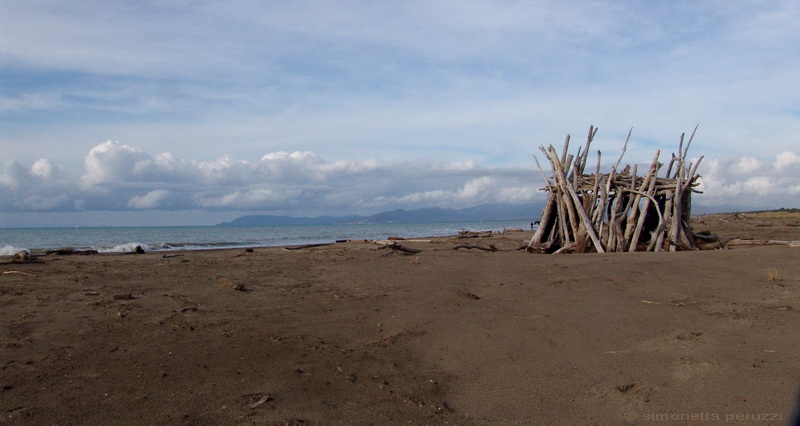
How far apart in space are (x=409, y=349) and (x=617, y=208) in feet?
33.3

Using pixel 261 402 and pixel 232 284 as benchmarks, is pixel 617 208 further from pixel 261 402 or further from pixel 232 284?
pixel 261 402

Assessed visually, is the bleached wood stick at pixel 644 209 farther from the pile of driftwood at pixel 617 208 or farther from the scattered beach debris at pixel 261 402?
the scattered beach debris at pixel 261 402

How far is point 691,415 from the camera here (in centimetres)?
374

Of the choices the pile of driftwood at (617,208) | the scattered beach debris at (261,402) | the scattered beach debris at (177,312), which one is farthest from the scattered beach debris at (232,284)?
the pile of driftwood at (617,208)

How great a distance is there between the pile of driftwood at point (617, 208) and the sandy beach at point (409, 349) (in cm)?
433

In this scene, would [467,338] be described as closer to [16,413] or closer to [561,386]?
[561,386]

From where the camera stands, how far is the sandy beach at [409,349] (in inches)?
153

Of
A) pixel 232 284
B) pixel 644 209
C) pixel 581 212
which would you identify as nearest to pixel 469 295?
pixel 232 284

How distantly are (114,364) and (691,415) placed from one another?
14.8 ft

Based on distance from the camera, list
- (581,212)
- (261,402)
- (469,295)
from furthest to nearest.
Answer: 1. (581,212)
2. (469,295)
3. (261,402)

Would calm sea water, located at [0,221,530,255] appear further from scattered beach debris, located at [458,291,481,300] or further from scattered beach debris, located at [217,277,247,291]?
scattered beach debris, located at [458,291,481,300]

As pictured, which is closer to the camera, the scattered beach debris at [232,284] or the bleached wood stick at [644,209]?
the scattered beach debris at [232,284]

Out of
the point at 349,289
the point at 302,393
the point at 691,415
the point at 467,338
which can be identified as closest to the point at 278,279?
the point at 349,289

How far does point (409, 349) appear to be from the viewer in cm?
538
